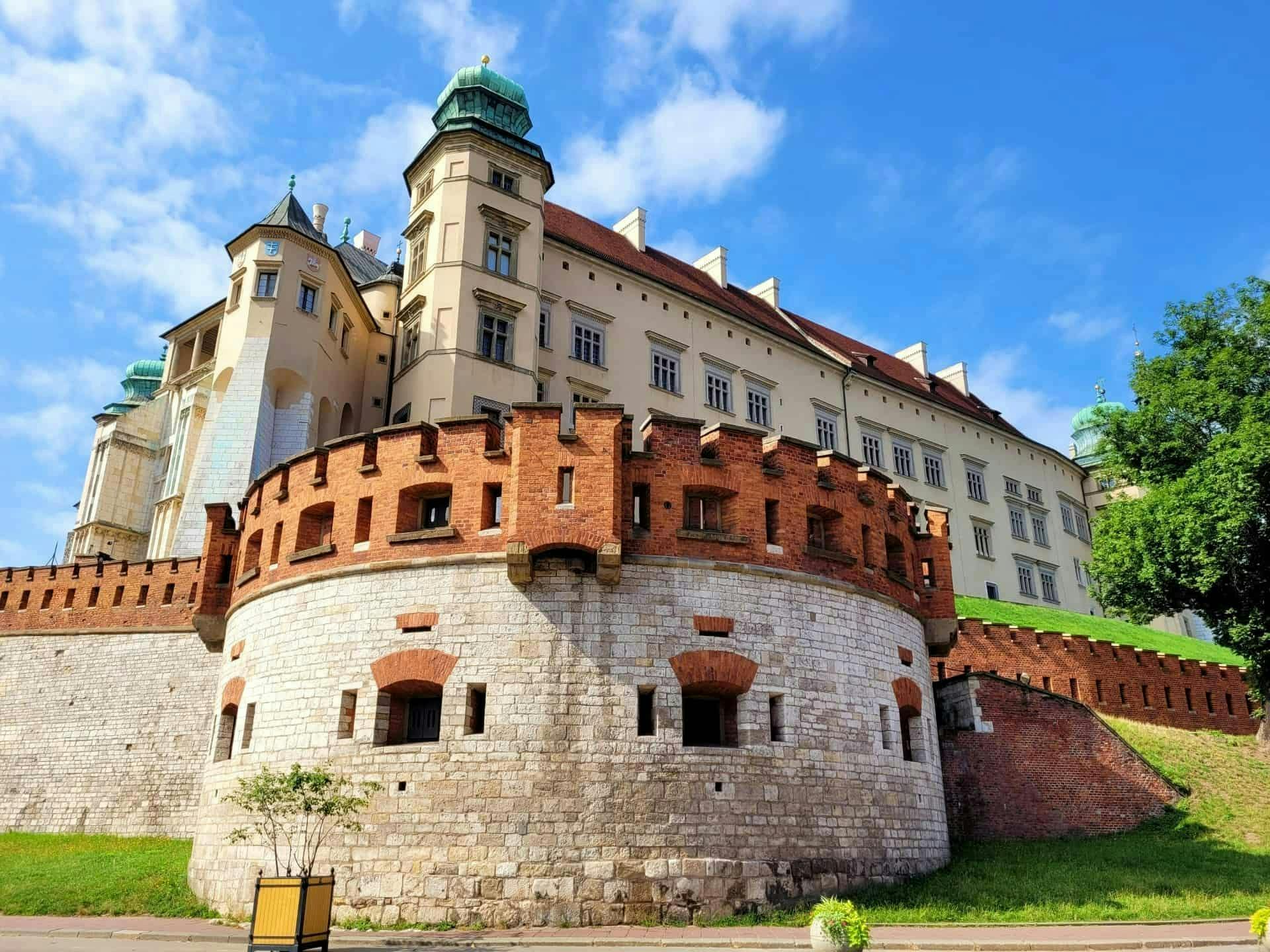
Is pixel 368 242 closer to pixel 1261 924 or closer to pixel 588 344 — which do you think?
pixel 588 344

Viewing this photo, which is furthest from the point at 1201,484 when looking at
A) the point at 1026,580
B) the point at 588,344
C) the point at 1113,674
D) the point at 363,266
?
the point at 363,266

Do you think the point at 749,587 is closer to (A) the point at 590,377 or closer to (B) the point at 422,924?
(B) the point at 422,924

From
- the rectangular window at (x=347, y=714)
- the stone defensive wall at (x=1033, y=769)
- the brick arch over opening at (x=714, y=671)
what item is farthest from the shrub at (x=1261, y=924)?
the rectangular window at (x=347, y=714)

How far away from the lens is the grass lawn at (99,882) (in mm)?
17203

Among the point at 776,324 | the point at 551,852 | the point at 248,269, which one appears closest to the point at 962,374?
the point at 776,324

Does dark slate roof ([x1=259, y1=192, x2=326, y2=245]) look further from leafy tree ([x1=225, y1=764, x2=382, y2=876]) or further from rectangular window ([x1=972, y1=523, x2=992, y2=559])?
rectangular window ([x1=972, y1=523, x2=992, y2=559])

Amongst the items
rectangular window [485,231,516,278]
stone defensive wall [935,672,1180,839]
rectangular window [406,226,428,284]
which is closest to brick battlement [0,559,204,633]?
rectangular window [406,226,428,284]

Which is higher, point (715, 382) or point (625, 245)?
point (625, 245)

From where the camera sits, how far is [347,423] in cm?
3691

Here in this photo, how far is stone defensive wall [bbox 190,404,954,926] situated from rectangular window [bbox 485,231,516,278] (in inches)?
670

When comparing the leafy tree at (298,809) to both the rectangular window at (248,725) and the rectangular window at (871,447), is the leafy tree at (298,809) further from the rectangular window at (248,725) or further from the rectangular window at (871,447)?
the rectangular window at (871,447)

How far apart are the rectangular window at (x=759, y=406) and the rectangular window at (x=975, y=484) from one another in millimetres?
15931

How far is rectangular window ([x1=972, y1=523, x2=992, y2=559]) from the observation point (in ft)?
175

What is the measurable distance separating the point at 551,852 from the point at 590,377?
25.4 m
